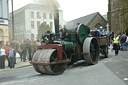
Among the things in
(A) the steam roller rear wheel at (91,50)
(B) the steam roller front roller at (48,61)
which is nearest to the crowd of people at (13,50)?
(B) the steam roller front roller at (48,61)

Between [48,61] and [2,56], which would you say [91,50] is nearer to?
[48,61]

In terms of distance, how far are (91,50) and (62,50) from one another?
224cm

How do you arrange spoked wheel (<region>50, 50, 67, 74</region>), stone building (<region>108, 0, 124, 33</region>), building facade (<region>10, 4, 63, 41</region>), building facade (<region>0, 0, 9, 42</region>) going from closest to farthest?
spoked wheel (<region>50, 50, 67, 74</region>), building facade (<region>10, 4, 63, 41</region>), building facade (<region>0, 0, 9, 42</region>), stone building (<region>108, 0, 124, 33</region>)

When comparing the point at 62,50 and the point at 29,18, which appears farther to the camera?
the point at 29,18

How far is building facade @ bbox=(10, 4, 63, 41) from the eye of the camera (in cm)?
893

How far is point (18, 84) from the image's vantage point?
218 inches

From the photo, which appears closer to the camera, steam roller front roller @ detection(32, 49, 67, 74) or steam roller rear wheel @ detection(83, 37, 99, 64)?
steam roller front roller @ detection(32, 49, 67, 74)

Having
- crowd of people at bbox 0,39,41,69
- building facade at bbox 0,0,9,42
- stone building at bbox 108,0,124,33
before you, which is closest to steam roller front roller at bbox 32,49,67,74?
crowd of people at bbox 0,39,41,69

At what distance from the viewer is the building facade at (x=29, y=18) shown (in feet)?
29.3

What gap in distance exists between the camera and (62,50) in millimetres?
7074

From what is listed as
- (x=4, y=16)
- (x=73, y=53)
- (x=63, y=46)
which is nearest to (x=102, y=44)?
(x=73, y=53)

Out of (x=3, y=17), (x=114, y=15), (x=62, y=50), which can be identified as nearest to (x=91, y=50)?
(x=62, y=50)

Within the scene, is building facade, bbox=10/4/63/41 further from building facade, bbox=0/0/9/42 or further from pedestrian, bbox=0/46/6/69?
pedestrian, bbox=0/46/6/69

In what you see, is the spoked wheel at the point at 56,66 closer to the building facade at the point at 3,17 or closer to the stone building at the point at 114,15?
the building facade at the point at 3,17
